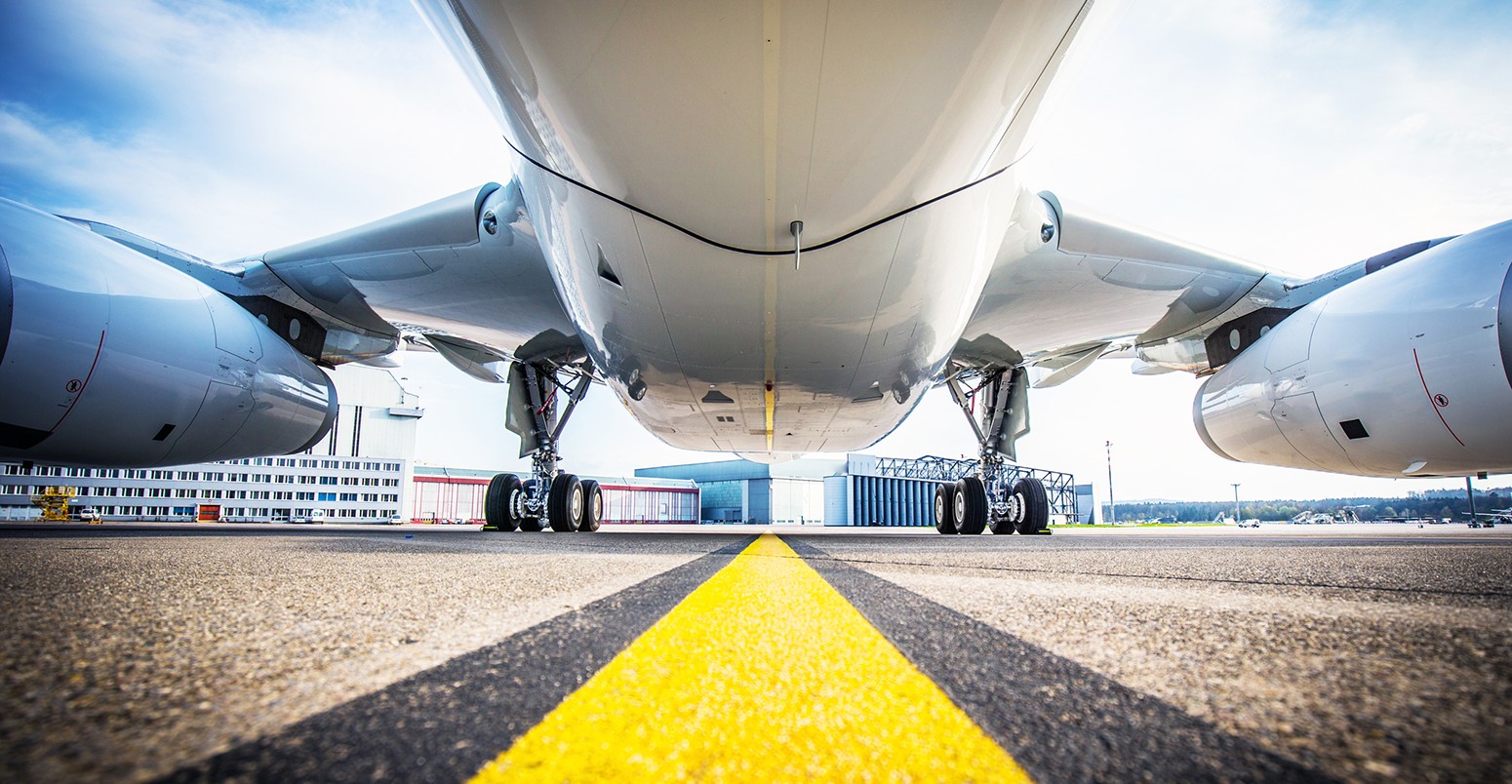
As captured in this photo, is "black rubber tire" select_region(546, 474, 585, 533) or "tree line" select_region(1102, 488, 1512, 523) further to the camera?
"tree line" select_region(1102, 488, 1512, 523)

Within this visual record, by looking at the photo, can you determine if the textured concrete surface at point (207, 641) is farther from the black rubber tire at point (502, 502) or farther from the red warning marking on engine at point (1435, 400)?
the black rubber tire at point (502, 502)

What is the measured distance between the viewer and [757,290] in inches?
146

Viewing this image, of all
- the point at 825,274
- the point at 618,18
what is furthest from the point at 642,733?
the point at 825,274

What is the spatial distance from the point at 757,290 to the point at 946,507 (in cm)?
659

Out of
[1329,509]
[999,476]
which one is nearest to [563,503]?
[999,476]

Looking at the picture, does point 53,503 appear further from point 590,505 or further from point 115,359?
point 115,359

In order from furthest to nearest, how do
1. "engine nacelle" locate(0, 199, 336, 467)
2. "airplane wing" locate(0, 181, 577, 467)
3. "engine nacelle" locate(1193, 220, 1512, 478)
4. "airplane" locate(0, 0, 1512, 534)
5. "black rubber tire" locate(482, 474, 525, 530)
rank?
"black rubber tire" locate(482, 474, 525, 530) → "airplane wing" locate(0, 181, 577, 467) → "engine nacelle" locate(0, 199, 336, 467) → "engine nacelle" locate(1193, 220, 1512, 478) → "airplane" locate(0, 0, 1512, 534)

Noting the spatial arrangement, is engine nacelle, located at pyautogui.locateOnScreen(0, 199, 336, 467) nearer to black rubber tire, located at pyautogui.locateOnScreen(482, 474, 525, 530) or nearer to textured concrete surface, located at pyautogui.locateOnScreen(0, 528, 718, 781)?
textured concrete surface, located at pyautogui.locateOnScreen(0, 528, 718, 781)

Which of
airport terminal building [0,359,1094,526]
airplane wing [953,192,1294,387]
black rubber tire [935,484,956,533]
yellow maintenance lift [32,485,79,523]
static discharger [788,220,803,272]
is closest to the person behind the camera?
static discharger [788,220,803,272]

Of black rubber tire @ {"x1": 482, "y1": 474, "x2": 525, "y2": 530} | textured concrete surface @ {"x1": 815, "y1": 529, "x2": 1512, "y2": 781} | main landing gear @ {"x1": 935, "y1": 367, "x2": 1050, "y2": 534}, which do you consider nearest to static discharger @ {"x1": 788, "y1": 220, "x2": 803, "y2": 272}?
textured concrete surface @ {"x1": 815, "y1": 529, "x2": 1512, "y2": 781}

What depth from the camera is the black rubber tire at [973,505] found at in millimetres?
8672

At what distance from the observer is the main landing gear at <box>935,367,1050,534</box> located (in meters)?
8.52

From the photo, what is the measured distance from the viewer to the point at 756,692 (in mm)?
889

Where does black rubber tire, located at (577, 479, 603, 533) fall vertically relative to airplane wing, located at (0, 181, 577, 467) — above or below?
below
